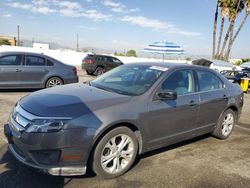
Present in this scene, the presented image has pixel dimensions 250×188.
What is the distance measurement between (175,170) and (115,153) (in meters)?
0.97

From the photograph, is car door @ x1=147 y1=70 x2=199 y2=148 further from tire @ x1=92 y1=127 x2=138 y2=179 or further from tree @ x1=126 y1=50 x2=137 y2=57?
tree @ x1=126 y1=50 x2=137 y2=57

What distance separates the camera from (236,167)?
4.44 meters

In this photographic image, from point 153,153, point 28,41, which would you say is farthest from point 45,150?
point 28,41

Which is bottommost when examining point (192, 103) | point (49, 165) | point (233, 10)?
point (49, 165)

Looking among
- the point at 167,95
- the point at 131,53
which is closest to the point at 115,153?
the point at 167,95

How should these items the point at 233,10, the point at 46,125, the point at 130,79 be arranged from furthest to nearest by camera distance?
the point at 233,10 < the point at 130,79 < the point at 46,125

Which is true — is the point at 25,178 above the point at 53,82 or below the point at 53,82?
below

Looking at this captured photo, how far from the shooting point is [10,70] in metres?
9.34

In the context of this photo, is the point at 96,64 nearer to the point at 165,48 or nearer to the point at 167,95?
the point at 165,48

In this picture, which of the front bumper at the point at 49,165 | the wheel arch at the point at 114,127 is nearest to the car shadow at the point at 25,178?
the front bumper at the point at 49,165

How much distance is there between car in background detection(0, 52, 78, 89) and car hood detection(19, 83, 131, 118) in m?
5.69

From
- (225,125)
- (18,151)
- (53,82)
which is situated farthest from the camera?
(53,82)

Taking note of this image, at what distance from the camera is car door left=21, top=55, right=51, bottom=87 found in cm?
961

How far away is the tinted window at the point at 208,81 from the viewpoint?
516cm
